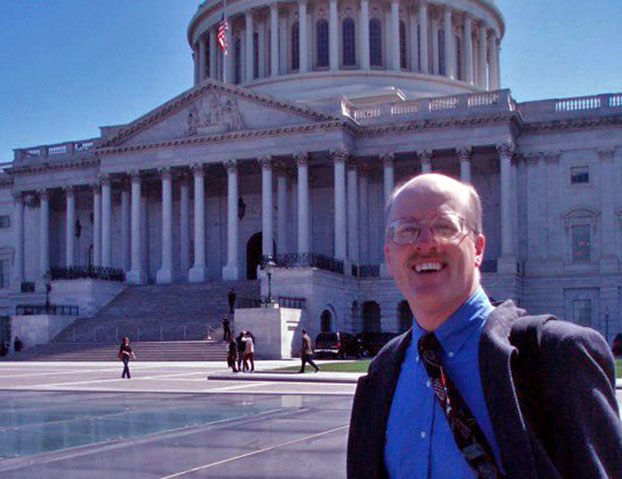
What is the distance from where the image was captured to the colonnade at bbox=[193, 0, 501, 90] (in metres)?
77.4

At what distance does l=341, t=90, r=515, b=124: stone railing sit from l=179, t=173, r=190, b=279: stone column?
547 inches

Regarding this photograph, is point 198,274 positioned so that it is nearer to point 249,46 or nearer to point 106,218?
point 106,218

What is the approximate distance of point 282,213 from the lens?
212ft

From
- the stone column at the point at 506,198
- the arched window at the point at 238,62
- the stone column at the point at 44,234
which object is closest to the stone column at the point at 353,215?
the stone column at the point at 506,198

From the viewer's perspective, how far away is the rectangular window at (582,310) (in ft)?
195

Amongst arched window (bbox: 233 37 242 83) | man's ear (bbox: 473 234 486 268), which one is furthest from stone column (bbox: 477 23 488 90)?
man's ear (bbox: 473 234 486 268)

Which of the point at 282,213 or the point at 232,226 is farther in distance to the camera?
the point at 282,213

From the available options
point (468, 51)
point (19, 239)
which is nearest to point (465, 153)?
point (468, 51)

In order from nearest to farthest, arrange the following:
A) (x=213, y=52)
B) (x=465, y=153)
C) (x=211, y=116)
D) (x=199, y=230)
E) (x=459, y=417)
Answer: (x=459, y=417) < (x=465, y=153) < (x=211, y=116) < (x=199, y=230) < (x=213, y=52)

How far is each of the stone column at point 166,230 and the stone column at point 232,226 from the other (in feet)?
15.0

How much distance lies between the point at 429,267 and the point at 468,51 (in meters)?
81.2

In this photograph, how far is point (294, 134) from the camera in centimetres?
6162

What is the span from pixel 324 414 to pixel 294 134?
44.3 m

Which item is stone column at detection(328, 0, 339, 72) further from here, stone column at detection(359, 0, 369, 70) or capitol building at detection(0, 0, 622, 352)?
stone column at detection(359, 0, 369, 70)
